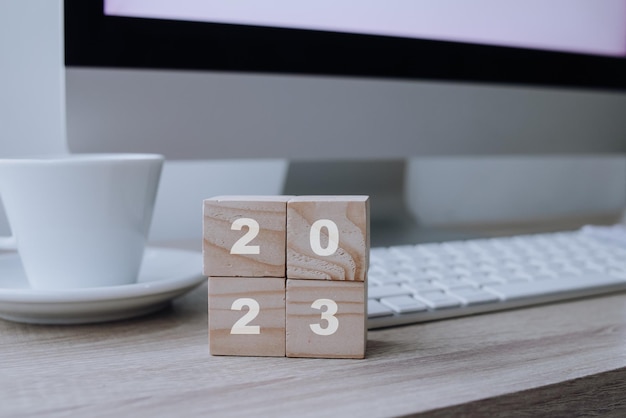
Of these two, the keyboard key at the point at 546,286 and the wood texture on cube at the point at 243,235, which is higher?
the wood texture on cube at the point at 243,235

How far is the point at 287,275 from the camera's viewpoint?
0.31 metres

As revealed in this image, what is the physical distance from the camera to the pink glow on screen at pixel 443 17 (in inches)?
20.0

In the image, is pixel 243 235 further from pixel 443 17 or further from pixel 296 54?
pixel 443 17

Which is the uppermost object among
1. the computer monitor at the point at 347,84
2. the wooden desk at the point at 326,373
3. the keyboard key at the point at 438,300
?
the computer monitor at the point at 347,84

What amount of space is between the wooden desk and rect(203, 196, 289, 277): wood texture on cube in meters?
0.04

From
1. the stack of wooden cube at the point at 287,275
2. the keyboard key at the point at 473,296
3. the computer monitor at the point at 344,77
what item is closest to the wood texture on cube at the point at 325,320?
the stack of wooden cube at the point at 287,275

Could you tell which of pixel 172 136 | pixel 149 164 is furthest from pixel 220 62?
pixel 149 164

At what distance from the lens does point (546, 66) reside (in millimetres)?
719

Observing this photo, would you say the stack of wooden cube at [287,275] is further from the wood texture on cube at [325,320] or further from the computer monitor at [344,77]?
the computer monitor at [344,77]

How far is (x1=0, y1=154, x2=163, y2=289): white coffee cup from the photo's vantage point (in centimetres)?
35

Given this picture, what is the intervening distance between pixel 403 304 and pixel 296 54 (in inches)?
10.9

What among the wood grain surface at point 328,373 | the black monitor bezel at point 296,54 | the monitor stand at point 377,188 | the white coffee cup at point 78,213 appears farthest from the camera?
the monitor stand at point 377,188

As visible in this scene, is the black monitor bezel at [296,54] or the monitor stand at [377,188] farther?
the monitor stand at [377,188]

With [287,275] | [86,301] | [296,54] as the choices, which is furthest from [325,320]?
[296,54]
